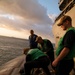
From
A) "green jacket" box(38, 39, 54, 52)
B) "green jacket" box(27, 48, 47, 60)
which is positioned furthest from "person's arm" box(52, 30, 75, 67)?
"green jacket" box(38, 39, 54, 52)

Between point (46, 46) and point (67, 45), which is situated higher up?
point (67, 45)

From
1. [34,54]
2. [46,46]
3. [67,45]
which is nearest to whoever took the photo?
[67,45]

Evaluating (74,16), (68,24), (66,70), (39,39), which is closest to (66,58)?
(66,70)

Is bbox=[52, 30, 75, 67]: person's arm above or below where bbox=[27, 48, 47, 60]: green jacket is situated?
above

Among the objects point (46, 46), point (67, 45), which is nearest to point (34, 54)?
point (46, 46)

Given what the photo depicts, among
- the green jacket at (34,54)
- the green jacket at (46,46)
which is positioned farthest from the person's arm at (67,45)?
the green jacket at (46,46)

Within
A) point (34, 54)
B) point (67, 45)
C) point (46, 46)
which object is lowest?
point (34, 54)

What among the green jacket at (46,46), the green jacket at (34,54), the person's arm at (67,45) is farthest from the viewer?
the green jacket at (46,46)

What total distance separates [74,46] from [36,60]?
2587 millimetres

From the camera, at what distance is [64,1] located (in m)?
27.7

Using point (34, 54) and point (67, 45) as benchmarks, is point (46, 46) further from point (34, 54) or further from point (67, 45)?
point (67, 45)

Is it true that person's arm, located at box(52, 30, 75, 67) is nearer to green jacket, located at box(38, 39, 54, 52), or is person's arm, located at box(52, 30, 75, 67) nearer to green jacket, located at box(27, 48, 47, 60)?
green jacket, located at box(27, 48, 47, 60)

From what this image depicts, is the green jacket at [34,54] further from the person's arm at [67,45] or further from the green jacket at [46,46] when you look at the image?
the person's arm at [67,45]

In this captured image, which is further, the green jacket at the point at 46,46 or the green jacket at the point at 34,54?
the green jacket at the point at 46,46
